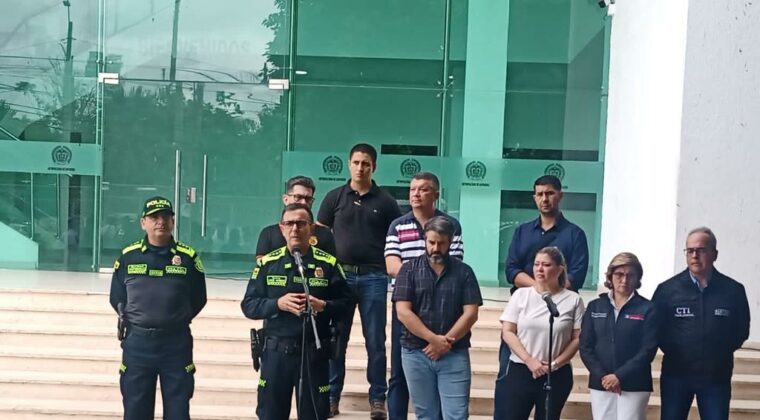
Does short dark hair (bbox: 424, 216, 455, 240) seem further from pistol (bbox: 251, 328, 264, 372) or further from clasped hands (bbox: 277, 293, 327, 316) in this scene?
pistol (bbox: 251, 328, 264, 372)

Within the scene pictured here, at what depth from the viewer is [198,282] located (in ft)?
16.1

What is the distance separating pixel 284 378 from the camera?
14.5ft

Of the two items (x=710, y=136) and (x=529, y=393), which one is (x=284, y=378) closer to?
(x=529, y=393)

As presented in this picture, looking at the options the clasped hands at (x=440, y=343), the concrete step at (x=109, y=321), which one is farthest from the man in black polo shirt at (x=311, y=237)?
the concrete step at (x=109, y=321)

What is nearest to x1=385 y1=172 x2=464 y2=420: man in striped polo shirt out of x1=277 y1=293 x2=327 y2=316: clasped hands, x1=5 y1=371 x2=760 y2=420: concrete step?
x1=277 y1=293 x2=327 y2=316: clasped hands

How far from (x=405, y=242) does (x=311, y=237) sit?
0.54 metres

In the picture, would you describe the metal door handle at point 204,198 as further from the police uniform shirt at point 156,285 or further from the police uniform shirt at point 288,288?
the police uniform shirt at point 288,288

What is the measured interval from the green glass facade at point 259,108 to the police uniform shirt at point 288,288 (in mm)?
5267

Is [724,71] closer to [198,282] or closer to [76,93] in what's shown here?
[198,282]

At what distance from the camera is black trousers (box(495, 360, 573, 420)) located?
4465 millimetres

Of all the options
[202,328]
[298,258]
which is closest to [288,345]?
[298,258]

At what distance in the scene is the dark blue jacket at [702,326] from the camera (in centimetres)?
455

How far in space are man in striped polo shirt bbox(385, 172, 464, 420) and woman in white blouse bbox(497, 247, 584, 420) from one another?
55cm

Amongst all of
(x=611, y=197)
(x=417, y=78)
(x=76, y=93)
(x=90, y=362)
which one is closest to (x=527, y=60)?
(x=417, y=78)
